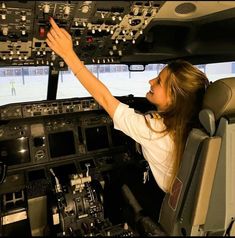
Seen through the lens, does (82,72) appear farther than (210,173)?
Yes

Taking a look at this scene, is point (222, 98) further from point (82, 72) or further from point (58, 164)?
point (58, 164)

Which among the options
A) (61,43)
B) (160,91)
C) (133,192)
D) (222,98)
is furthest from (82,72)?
(133,192)

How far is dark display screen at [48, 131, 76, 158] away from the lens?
2695 millimetres

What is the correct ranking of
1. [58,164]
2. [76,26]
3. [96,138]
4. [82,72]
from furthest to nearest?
1. [96,138]
2. [58,164]
3. [76,26]
4. [82,72]

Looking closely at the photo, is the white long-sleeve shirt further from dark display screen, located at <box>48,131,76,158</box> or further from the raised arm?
dark display screen, located at <box>48,131,76,158</box>

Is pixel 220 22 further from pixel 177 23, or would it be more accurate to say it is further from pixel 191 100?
pixel 191 100

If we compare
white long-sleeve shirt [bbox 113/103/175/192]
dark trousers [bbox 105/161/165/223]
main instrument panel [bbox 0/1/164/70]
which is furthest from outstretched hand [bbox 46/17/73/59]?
dark trousers [bbox 105/161/165/223]

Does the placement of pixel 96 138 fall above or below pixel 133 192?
above

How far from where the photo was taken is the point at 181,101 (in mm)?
1311

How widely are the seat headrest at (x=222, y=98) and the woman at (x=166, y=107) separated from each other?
127mm

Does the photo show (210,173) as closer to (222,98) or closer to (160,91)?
(222,98)

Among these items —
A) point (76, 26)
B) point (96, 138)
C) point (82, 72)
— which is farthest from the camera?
point (96, 138)

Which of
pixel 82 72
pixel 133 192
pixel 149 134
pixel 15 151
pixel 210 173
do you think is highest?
pixel 82 72

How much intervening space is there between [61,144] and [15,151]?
0.46 metres
